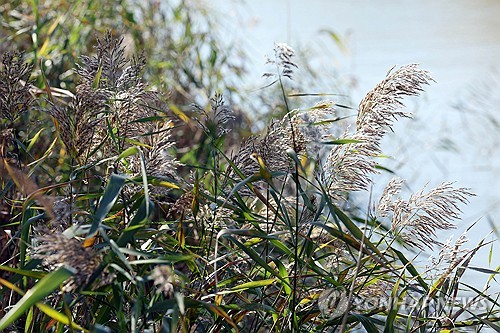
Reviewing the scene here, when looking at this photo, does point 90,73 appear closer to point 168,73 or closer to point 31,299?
point 31,299

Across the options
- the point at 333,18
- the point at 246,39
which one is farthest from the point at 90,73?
the point at 333,18

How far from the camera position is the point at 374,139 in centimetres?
167

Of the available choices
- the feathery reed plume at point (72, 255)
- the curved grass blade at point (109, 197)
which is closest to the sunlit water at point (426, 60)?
the curved grass blade at point (109, 197)

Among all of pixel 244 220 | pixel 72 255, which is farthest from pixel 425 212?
pixel 72 255

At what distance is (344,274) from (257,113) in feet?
8.61

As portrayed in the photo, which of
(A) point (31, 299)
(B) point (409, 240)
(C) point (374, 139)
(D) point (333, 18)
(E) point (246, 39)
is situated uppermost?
(D) point (333, 18)

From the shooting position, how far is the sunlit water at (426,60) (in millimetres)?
4594

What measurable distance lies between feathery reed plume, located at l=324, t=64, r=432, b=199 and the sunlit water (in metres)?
1.37

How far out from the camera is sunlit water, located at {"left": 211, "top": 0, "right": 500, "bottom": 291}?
459cm

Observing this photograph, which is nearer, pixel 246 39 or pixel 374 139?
pixel 374 139

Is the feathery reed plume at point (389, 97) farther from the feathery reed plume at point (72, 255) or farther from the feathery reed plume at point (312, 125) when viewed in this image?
the feathery reed plume at point (72, 255)

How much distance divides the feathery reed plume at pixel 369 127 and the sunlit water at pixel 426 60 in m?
1.37

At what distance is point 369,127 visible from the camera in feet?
5.47

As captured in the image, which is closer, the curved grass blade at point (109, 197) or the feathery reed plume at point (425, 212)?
the curved grass blade at point (109, 197)
